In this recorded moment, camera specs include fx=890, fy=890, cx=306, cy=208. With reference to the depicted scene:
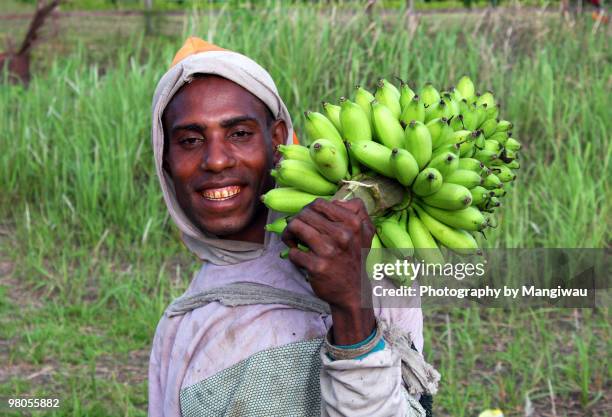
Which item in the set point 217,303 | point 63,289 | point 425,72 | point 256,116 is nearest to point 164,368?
point 217,303

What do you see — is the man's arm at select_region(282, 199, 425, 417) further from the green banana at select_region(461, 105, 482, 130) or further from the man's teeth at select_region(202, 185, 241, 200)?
the green banana at select_region(461, 105, 482, 130)

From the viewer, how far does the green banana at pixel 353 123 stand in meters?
1.84

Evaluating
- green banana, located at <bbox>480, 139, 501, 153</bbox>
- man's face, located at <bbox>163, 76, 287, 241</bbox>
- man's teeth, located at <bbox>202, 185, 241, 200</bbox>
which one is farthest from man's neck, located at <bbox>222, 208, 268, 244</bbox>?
green banana, located at <bbox>480, 139, 501, 153</bbox>

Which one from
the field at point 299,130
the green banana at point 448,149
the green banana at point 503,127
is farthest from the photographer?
the field at point 299,130

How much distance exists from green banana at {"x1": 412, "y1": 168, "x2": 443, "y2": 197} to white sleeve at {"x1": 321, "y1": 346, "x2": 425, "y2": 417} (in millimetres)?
322

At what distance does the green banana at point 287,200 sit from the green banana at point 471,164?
0.98 feet

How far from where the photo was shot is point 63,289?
4750 mm

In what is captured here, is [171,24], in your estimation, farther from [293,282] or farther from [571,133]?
[293,282]

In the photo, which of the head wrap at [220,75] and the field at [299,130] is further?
the field at [299,130]

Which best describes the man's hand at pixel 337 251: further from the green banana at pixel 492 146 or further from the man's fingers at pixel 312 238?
the green banana at pixel 492 146

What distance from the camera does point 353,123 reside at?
6.08 ft

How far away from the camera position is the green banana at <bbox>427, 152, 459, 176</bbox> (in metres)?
1.76

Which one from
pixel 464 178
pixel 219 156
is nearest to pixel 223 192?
pixel 219 156

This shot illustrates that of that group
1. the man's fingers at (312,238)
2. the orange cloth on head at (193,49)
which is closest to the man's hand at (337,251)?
the man's fingers at (312,238)
